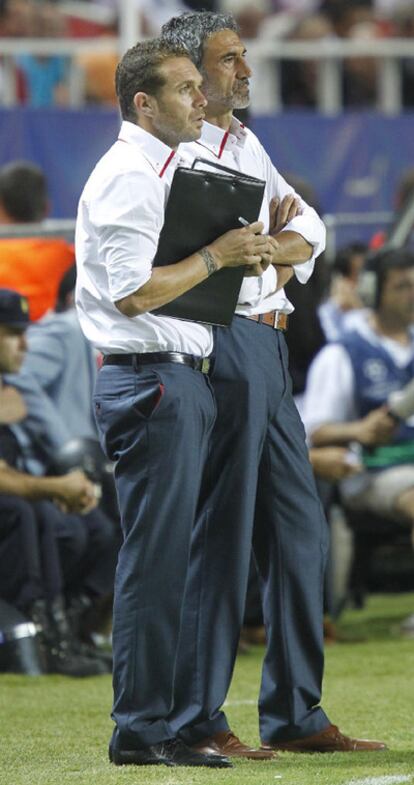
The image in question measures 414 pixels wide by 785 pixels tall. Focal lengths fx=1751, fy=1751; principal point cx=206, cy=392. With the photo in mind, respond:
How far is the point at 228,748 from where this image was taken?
4.55 m

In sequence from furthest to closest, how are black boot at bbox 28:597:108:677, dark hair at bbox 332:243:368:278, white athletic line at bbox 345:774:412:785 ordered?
dark hair at bbox 332:243:368:278 < black boot at bbox 28:597:108:677 < white athletic line at bbox 345:774:412:785

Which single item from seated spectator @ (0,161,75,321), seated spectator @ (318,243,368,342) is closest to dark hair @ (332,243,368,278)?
seated spectator @ (318,243,368,342)

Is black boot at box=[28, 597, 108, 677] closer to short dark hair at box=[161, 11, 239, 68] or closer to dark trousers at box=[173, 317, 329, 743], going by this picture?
dark trousers at box=[173, 317, 329, 743]

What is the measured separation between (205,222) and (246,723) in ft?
5.90

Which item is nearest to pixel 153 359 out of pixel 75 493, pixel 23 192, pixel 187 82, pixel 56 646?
pixel 187 82

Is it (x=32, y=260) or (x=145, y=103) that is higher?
(x=145, y=103)

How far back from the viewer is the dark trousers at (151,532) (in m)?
4.33

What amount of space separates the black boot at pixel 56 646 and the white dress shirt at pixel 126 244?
2.54m

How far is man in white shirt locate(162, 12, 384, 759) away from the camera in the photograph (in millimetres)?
4531

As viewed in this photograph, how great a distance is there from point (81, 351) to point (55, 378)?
162 millimetres

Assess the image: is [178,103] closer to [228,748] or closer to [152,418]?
[152,418]

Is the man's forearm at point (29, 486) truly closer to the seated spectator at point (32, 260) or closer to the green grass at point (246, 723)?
the green grass at point (246, 723)

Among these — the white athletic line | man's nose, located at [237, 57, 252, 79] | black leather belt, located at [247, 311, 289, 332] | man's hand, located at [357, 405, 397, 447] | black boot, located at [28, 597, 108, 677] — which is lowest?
black boot, located at [28, 597, 108, 677]

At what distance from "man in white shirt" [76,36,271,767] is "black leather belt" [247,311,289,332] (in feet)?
0.94
